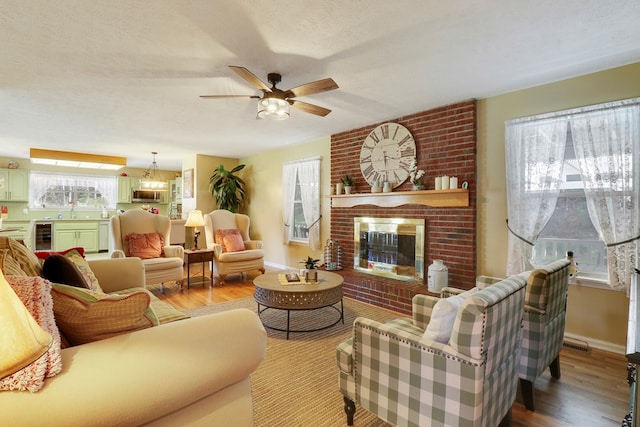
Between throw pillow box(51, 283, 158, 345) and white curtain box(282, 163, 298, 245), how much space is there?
15.0ft

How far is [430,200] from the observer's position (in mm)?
3570

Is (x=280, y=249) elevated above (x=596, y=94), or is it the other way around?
(x=596, y=94)

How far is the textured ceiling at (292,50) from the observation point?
1826mm

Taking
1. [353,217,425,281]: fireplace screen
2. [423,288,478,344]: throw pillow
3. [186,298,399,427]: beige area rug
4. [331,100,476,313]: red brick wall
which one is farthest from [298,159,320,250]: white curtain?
[423,288,478,344]: throw pillow

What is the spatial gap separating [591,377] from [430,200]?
206 centimetres

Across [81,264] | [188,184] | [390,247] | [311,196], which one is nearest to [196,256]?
[311,196]

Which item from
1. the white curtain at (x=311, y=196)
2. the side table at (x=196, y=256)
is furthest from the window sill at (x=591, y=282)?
the side table at (x=196, y=256)

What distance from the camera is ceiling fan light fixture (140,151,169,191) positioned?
7.06 m

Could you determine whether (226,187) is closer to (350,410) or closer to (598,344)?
(350,410)

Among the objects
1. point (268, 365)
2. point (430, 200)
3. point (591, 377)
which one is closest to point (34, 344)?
point (268, 365)

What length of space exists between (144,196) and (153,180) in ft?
3.83

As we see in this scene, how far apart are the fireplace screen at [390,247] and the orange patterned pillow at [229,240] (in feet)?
6.57

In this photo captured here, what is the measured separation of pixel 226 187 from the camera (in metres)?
6.32

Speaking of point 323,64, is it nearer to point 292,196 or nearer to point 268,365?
point 268,365
